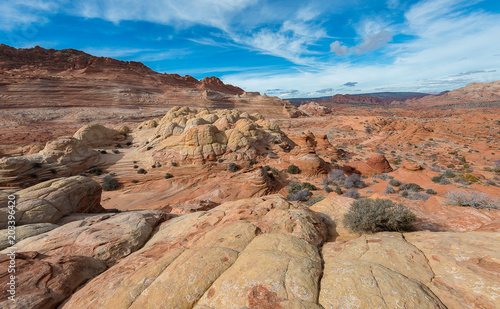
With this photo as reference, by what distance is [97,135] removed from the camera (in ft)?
90.5

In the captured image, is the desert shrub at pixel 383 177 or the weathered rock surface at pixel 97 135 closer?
the desert shrub at pixel 383 177

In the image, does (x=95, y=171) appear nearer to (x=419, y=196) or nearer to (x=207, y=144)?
(x=207, y=144)

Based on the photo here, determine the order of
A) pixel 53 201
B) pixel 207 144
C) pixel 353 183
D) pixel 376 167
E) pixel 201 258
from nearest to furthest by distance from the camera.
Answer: pixel 201 258, pixel 53 201, pixel 353 183, pixel 376 167, pixel 207 144

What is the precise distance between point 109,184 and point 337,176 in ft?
71.2

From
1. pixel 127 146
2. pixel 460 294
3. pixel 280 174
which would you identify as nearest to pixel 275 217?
pixel 460 294

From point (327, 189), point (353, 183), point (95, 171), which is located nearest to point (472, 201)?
point (327, 189)

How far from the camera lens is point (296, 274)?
3600 millimetres

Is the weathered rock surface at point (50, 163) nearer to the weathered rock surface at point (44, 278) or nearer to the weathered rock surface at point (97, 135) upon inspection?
the weathered rock surface at point (97, 135)

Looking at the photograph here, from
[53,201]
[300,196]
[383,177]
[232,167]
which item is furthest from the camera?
[232,167]

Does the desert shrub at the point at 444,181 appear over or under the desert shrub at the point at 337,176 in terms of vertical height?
over

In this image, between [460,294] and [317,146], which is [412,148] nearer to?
[317,146]

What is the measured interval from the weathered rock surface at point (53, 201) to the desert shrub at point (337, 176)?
18704 millimetres

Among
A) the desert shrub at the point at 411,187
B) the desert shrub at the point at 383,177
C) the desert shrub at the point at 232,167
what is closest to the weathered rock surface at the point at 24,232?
the desert shrub at the point at 232,167

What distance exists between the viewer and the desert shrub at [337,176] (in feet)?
57.0
